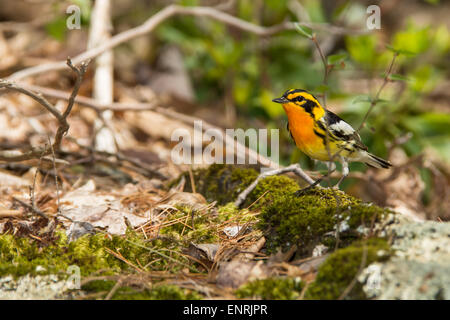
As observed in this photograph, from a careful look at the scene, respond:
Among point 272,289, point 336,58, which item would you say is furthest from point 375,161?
point 272,289

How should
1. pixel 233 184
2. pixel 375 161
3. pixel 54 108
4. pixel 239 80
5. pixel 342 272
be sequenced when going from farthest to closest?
pixel 239 80 < pixel 375 161 < pixel 233 184 < pixel 54 108 < pixel 342 272

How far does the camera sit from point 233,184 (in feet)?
12.4

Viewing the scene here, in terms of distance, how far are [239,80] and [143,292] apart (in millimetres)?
6491

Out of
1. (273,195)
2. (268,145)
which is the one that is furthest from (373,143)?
(273,195)

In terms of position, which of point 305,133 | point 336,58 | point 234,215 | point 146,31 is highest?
point 146,31

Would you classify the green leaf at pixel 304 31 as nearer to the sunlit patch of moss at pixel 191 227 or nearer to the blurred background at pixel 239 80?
the sunlit patch of moss at pixel 191 227

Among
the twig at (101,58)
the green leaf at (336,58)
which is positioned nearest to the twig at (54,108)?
the green leaf at (336,58)

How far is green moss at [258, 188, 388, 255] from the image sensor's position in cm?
242

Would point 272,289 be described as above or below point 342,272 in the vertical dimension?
below

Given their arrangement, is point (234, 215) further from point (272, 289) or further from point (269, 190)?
point (272, 289)

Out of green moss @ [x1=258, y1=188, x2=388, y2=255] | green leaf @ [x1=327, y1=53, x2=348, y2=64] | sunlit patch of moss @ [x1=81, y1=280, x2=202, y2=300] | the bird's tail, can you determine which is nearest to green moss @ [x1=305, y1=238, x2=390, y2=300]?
green moss @ [x1=258, y1=188, x2=388, y2=255]

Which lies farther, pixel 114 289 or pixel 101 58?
pixel 101 58

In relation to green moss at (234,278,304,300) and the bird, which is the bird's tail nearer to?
the bird
